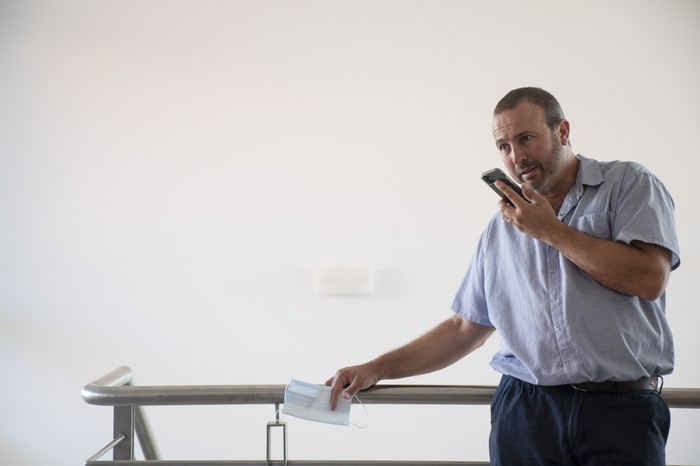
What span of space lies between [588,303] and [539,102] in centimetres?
50

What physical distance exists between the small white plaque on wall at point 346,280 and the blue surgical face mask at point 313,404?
1738mm

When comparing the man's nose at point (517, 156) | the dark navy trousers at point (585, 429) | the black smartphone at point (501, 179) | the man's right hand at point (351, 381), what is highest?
the man's nose at point (517, 156)

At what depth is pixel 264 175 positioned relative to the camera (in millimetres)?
3416

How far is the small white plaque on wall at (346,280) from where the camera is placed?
3.30m

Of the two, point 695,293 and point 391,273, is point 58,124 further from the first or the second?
point 695,293

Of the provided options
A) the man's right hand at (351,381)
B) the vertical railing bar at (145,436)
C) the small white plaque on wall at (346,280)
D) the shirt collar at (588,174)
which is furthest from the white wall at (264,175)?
the shirt collar at (588,174)

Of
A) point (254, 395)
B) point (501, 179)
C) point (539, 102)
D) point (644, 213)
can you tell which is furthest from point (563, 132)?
point (254, 395)

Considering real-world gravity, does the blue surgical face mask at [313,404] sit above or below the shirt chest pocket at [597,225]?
below

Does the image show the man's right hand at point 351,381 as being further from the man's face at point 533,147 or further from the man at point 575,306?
the man's face at point 533,147

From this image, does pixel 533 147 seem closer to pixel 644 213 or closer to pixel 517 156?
pixel 517 156

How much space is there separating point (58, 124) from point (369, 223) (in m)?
1.71

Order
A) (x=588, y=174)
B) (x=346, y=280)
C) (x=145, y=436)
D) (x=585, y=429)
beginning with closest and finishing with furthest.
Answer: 1. (x=585, y=429)
2. (x=588, y=174)
3. (x=145, y=436)
4. (x=346, y=280)

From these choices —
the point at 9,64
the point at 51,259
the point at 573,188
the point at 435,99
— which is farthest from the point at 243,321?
the point at 573,188

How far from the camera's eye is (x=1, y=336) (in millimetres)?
3449
